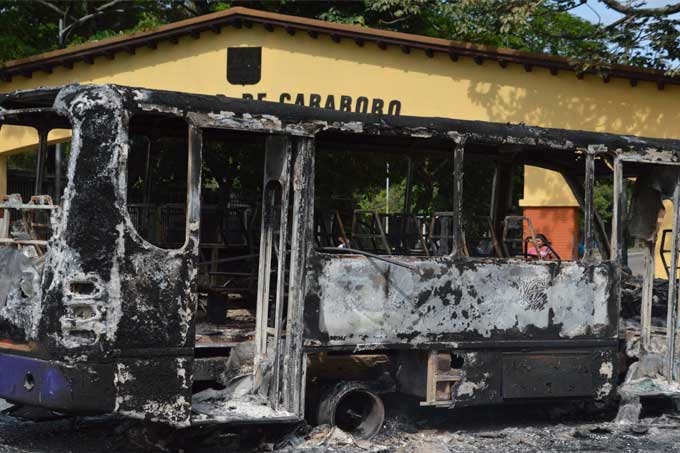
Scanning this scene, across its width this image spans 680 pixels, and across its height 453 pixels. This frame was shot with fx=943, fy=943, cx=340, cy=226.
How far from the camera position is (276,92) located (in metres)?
16.0

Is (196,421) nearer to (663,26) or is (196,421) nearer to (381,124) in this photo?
(381,124)

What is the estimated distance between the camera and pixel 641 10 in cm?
1450

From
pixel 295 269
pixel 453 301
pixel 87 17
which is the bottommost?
pixel 453 301

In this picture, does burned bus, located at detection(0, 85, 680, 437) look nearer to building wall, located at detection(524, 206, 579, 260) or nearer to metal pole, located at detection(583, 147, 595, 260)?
metal pole, located at detection(583, 147, 595, 260)

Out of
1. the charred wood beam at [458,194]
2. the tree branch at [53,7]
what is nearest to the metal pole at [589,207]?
the charred wood beam at [458,194]

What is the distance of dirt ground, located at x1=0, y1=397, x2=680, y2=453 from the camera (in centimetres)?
715

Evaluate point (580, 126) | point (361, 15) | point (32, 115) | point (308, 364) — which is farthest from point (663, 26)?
point (32, 115)

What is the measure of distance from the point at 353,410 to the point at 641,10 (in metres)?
9.38

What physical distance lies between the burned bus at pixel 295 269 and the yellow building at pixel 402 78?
620cm

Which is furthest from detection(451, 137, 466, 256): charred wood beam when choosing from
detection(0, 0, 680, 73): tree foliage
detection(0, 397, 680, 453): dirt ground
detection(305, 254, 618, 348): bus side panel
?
detection(0, 0, 680, 73): tree foliage

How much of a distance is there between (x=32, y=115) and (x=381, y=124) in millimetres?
2692

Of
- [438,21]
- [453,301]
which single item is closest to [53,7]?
[438,21]

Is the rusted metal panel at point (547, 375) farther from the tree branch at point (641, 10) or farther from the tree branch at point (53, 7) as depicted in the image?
the tree branch at point (53, 7)

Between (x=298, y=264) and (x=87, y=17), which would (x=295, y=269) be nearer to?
(x=298, y=264)
